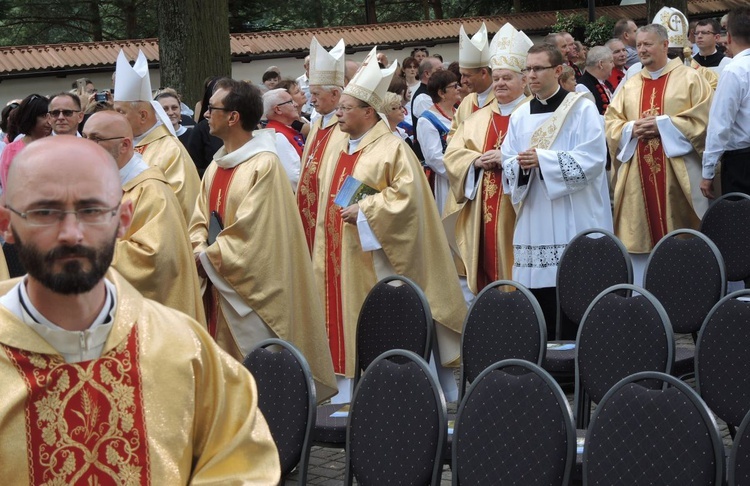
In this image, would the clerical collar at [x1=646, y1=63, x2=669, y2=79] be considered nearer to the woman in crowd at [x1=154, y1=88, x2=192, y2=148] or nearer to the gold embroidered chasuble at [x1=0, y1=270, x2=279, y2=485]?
the woman in crowd at [x1=154, y1=88, x2=192, y2=148]

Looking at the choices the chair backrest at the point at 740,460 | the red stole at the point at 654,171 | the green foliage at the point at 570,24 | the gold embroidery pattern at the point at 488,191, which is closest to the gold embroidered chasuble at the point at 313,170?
the gold embroidery pattern at the point at 488,191

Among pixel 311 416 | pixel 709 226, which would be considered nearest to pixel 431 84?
pixel 709 226

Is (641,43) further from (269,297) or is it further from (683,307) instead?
(269,297)

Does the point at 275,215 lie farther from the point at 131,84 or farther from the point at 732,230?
the point at 732,230

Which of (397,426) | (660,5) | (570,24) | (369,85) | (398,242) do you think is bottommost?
(397,426)

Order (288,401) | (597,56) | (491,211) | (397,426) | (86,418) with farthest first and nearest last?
(597,56) < (491,211) < (288,401) < (397,426) < (86,418)

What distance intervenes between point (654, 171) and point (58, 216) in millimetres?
6470

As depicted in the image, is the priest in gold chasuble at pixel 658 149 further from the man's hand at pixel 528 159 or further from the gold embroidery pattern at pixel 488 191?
the man's hand at pixel 528 159

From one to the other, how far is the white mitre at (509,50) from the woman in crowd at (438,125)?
144cm

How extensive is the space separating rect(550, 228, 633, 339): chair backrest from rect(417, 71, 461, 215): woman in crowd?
2881 millimetres

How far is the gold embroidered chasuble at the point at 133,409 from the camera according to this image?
228 cm

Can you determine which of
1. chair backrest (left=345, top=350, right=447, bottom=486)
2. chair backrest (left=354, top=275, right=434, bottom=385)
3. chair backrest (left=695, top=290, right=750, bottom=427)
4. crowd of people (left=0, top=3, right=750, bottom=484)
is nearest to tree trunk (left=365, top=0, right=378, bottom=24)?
crowd of people (left=0, top=3, right=750, bottom=484)

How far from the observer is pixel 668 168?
26.5ft

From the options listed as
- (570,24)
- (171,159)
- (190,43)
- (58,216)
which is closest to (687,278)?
(171,159)
